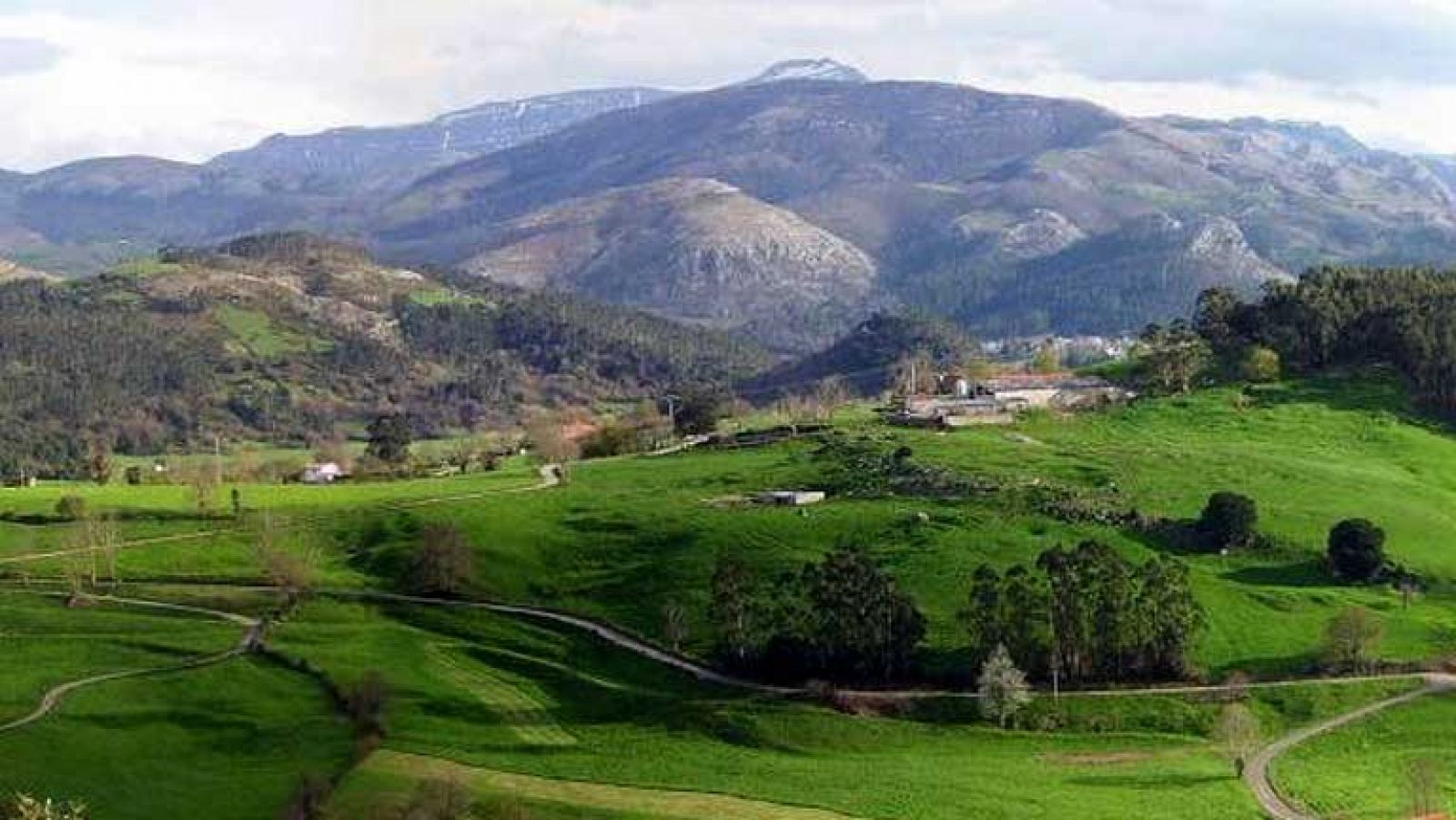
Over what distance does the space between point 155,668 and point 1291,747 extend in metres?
79.7

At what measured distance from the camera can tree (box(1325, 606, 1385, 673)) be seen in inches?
4313

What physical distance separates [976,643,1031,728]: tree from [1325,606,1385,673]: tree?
22919mm

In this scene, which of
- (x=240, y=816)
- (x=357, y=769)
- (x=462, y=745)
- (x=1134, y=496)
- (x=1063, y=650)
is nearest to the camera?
(x=240, y=816)

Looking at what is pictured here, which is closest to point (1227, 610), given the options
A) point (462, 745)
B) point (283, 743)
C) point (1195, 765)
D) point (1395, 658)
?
point (1395, 658)

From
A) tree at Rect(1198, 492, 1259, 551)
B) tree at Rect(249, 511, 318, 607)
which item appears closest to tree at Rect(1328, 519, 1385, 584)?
tree at Rect(1198, 492, 1259, 551)

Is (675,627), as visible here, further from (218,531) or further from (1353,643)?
(218,531)

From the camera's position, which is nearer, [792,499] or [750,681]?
[750,681]

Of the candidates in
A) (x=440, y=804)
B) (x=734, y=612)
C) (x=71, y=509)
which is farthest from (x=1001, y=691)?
(x=71, y=509)

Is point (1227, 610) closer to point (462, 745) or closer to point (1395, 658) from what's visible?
point (1395, 658)

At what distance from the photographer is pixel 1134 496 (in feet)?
467

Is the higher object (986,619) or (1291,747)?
(986,619)

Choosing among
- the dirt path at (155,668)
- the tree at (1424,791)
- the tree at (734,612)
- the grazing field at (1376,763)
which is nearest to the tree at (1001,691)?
the grazing field at (1376,763)

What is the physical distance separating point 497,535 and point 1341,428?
92.6 metres

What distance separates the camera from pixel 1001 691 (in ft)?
341
